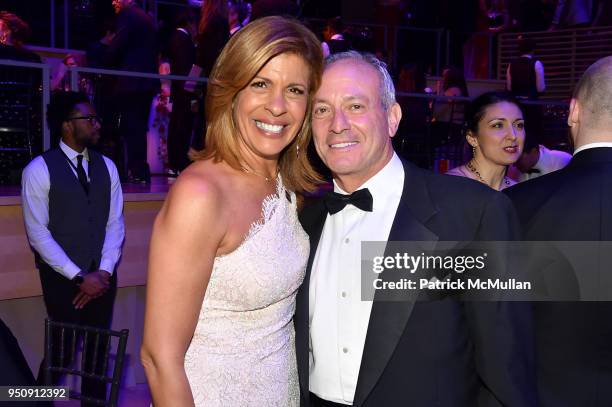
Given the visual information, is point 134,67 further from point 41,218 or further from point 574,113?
point 574,113

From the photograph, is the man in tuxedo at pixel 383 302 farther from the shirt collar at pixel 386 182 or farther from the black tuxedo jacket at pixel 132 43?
the black tuxedo jacket at pixel 132 43

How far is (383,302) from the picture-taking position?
217 cm

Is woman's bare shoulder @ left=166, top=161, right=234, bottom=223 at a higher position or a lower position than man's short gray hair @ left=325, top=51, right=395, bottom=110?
lower

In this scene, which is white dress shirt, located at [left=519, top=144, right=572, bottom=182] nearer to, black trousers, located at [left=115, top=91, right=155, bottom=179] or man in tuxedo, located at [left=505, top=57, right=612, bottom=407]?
man in tuxedo, located at [left=505, top=57, right=612, bottom=407]

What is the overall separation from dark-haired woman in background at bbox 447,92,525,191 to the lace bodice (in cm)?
192

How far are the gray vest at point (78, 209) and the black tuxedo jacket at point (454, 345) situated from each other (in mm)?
3072

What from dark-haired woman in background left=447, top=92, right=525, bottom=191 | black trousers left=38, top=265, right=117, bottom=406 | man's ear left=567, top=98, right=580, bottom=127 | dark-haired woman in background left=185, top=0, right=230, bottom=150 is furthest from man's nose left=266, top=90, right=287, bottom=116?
dark-haired woman in background left=185, top=0, right=230, bottom=150

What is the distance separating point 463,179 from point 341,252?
0.41m

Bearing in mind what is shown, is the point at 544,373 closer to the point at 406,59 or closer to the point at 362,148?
the point at 362,148

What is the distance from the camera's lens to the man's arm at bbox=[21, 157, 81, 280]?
4668mm

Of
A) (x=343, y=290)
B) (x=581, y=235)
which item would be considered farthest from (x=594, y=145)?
(x=343, y=290)

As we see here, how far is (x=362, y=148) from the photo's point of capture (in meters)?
2.36

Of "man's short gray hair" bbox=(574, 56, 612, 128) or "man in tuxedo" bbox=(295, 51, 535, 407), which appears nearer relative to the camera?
"man in tuxedo" bbox=(295, 51, 535, 407)

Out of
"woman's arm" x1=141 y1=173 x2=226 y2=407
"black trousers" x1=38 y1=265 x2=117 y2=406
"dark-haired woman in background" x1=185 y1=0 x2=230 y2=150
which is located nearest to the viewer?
"woman's arm" x1=141 y1=173 x2=226 y2=407
